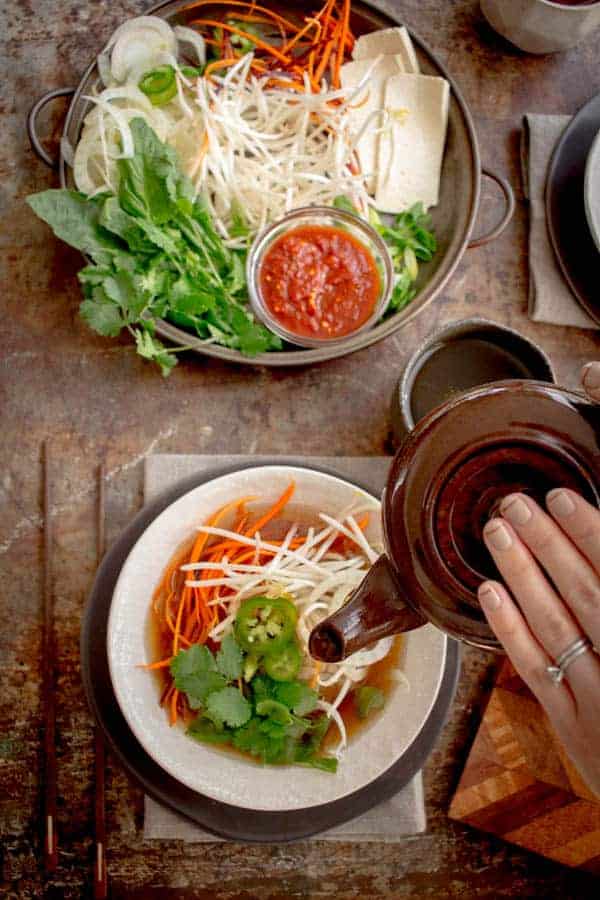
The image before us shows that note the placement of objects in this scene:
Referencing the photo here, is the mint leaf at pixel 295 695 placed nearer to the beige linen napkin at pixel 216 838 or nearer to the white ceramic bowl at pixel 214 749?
the white ceramic bowl at pixel 214 749

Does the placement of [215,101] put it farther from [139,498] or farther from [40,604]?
[40,604]

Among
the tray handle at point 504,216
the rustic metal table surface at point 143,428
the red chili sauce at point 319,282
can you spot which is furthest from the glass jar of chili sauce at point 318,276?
the tray handle at point 504,216

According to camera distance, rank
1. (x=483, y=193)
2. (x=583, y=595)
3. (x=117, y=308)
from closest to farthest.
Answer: (x=583, y=595) < (x=117, y=308) < (x=483, y=193)

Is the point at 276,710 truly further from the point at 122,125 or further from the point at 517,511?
the point at 122,125

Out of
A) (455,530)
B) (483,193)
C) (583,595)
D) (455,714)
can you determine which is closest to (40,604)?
(455,714)

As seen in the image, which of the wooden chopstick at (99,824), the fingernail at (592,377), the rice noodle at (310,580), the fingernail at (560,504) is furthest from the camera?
the wooden chopstick at (99,824)

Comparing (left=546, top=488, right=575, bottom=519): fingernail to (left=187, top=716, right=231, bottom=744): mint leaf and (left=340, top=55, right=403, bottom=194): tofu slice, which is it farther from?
(left=340, top=55, right=403, bottom=194): tofu slice
